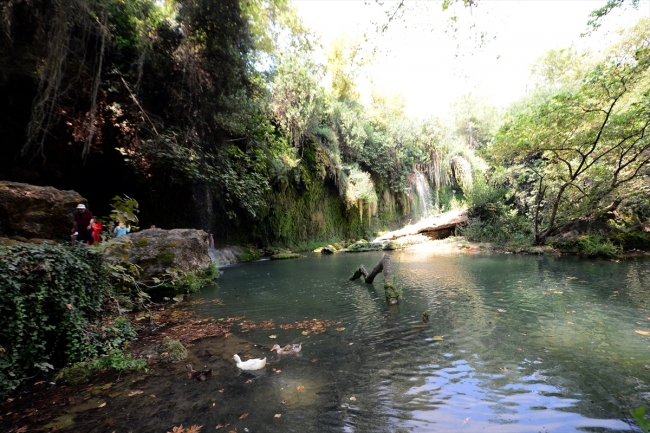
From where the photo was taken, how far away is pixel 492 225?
19031mm

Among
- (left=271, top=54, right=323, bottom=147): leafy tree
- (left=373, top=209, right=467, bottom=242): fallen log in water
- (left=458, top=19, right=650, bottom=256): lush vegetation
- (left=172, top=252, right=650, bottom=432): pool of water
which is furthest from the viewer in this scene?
→ (left=373, top=209, right=467, bottom=242): fallen log in water

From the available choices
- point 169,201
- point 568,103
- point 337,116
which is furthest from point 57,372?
point 337,116

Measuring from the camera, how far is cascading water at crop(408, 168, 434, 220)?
2592 centimetres

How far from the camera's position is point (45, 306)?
356cm

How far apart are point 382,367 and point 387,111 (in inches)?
998

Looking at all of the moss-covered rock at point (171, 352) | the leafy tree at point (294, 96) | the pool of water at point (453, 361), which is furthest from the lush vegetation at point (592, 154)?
the moss-covered rock at point (171, 352)

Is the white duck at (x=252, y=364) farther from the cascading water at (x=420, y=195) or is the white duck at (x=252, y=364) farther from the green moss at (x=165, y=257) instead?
the cascading water at (x=420, y=195)

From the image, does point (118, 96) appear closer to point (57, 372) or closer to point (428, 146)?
point (57, 372)

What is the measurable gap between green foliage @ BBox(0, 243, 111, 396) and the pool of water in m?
1.94

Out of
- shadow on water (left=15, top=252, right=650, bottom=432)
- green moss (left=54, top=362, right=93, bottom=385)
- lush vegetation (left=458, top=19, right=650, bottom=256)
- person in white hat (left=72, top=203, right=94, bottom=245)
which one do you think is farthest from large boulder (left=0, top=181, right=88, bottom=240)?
lush vegetation (left=458, top=19, right=650, bottom=256)

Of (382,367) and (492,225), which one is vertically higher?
(492,225)

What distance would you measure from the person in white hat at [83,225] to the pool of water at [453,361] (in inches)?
105

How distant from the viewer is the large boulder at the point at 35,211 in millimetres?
5621

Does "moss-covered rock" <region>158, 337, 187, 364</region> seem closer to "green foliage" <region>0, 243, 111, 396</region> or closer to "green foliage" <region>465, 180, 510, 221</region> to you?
"green foliage" <region>0, 243, 111, 396</region>
